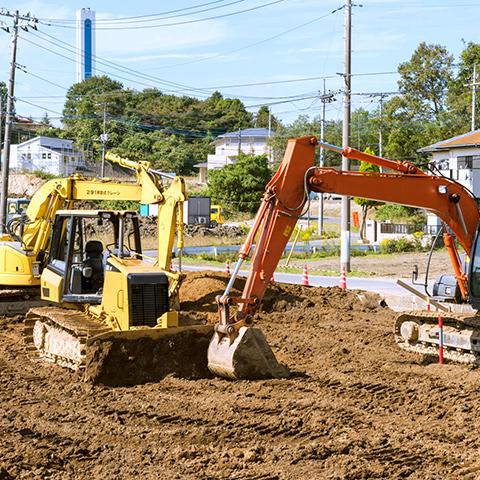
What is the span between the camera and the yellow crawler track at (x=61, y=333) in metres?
9.73

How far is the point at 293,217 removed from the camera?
9.41 metres

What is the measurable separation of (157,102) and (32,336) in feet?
255

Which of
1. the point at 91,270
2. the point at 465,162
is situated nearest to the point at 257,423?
the point at 91,270

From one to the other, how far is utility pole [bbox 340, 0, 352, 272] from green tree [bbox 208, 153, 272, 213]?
117ft

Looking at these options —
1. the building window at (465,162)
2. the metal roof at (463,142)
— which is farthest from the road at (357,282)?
the building window at (465,162)

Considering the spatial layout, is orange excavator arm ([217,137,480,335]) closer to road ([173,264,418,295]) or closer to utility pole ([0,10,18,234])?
road ([173,264,418,295])

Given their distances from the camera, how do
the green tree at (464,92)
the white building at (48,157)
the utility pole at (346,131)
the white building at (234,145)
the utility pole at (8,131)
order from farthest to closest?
1. the white building at (234,145)
2. the white building at (48,157)
3. the green tree at (464,92)
4. the utility pole at (8,131)
5. the utility pole at (346,131)

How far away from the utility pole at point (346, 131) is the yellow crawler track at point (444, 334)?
9933mm

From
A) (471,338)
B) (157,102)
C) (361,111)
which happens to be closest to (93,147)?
(157,102)

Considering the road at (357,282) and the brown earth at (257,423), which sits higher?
the road at (357,282)

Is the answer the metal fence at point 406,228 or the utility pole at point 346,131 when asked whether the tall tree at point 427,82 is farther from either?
the utility pole at point 346,131

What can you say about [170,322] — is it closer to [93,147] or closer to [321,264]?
[321,264]

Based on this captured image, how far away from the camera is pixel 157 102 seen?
3396 inches

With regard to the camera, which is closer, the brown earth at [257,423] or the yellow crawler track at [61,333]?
the brown earth at [257,423]
